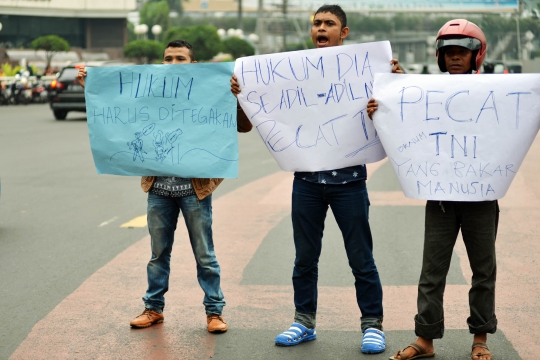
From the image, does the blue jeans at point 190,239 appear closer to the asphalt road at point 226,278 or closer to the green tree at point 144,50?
the asphalt road at point 226,278

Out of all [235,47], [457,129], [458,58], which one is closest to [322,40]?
[458,58]

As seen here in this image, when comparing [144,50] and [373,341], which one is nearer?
[373,341]

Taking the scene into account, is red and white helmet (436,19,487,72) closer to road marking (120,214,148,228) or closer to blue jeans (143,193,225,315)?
blue jeans (143,193,225,315)

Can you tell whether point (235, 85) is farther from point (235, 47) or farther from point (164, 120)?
point (235, 47)

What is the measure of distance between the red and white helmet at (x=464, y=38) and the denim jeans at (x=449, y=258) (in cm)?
77

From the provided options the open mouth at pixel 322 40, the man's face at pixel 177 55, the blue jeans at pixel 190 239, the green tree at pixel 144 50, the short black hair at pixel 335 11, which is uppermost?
the short black hair at pixel 335 11

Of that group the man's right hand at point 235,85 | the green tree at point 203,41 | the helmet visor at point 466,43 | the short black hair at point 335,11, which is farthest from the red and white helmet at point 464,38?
the green tree at point 203,41

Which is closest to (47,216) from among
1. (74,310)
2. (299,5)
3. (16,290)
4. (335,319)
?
(16,290)

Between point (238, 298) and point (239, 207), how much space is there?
3.96 meters

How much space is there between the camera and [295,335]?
4.79 m

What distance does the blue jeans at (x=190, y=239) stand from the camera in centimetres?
509

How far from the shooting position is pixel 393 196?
10703 mm

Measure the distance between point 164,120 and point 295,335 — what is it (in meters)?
1.52

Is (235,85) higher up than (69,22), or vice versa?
(235,85)
